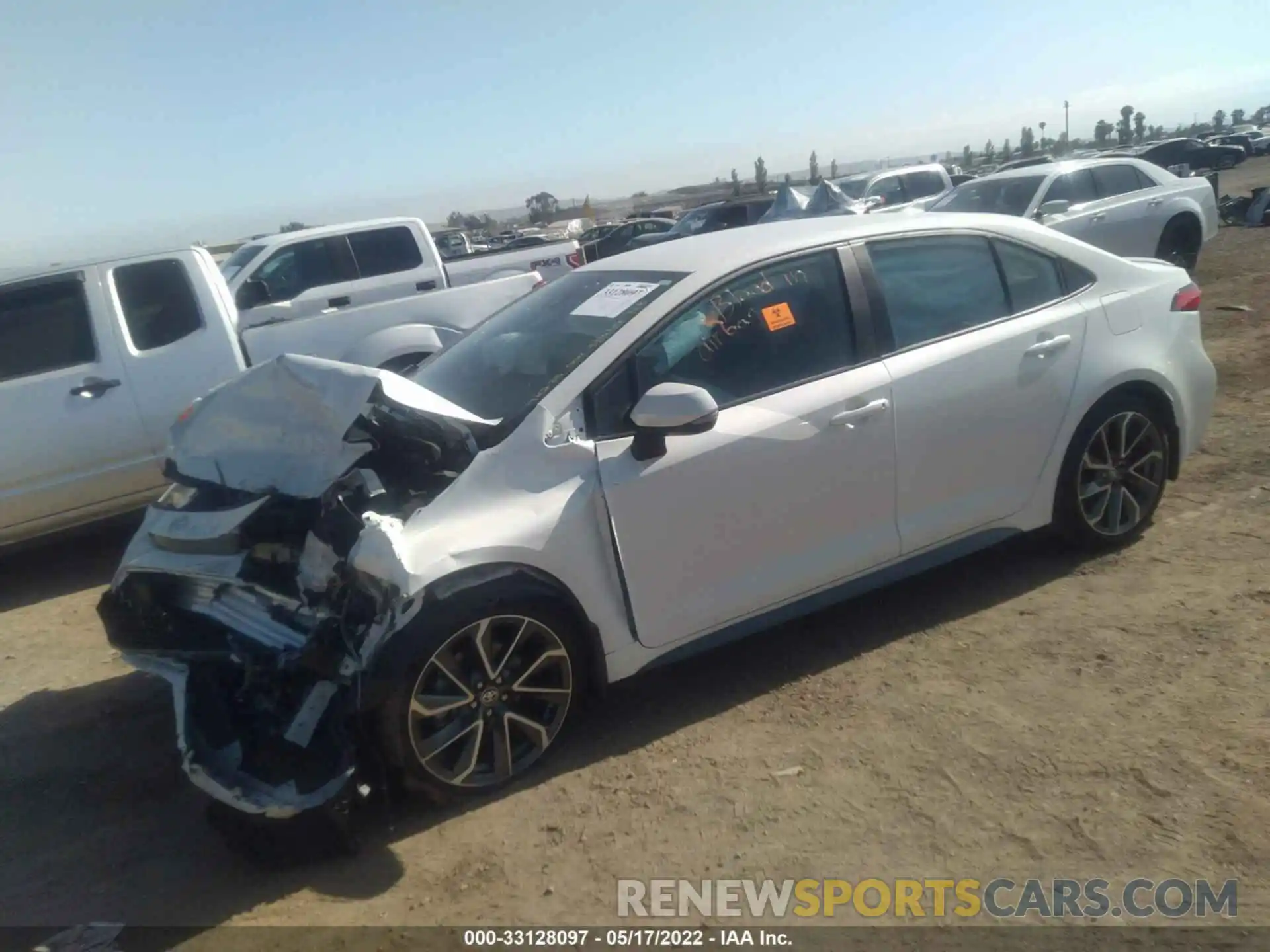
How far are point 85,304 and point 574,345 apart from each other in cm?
416

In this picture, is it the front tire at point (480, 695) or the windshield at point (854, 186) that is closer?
the front tire at point (480, 695)

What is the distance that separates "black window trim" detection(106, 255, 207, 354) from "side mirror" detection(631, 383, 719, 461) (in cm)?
434

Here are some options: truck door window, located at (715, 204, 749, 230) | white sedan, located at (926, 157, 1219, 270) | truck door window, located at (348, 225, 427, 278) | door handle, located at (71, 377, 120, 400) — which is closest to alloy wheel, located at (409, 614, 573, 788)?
door handle, located at (71, 377, 120, 400)

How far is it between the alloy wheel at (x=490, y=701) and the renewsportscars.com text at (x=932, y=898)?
26.5 inches

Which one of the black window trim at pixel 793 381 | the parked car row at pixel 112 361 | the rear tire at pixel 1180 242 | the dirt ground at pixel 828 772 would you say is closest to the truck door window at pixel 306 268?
the parked car row at pixel 112 361

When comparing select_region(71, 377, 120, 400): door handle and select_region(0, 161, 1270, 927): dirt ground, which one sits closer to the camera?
select_region(0, 161, 1270, 927): dirt ground

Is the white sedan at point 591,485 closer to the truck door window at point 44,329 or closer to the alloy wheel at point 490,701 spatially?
the alloy wheel at point 490,701

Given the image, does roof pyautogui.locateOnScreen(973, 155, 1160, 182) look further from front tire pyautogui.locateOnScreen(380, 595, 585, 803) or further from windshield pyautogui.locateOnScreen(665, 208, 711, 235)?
front tire pyautogui.locateOnScreen(380, 595, 585, 803)

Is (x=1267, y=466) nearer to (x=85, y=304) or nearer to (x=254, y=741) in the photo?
(x=254, y=741)

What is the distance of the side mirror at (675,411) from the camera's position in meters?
3.48

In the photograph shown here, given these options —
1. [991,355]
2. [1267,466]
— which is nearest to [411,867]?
[991,355]

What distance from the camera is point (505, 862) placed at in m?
3.21

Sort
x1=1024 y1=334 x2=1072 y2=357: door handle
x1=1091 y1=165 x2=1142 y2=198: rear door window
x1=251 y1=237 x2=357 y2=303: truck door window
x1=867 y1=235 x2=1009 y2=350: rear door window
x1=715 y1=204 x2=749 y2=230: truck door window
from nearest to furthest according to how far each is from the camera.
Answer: x1=867 y1=235 x2=1009 y2=350: rear door window
x1=1024 y1=334 x2=1072 y2=357: door handle
x1=251 y1=237 x2=357 y2=303: truck door window
x1=1091 y1=165 x2=1142 y2=198: rear door window
x1=715 y1=204 x2=749 y2=230: truck door window

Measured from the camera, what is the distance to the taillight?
197 inches
